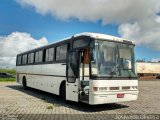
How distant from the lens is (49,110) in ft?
39.7

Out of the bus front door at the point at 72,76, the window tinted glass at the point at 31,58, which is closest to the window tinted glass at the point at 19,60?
the window tinted glass at the point at 31,58

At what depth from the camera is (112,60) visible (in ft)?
40.9

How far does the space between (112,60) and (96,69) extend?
102 centimetres

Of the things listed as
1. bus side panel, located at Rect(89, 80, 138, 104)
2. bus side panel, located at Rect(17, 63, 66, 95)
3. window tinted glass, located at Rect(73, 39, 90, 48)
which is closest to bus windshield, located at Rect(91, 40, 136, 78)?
bus side panel, located at Rect(89, 80, 138, 104)

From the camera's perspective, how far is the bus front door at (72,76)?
13.1 meters

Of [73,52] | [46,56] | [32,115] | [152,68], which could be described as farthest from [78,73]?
[152,68]

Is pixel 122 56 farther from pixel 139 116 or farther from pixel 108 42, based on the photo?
pixel 139 116

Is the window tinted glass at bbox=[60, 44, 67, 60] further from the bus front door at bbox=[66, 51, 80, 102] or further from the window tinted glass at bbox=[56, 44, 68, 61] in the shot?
the bus front door at bbox=[66, 51, 80, 102]

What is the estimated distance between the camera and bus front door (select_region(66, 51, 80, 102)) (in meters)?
13.1

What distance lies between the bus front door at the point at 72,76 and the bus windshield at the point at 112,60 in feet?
4.59

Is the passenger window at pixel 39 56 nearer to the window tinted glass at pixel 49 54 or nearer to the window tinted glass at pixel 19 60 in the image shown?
the window tinted glass at pixel 49 54

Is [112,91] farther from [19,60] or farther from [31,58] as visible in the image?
[19,60]

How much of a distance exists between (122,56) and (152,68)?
2825 inches

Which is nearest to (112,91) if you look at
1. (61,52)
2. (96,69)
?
(96,69)
